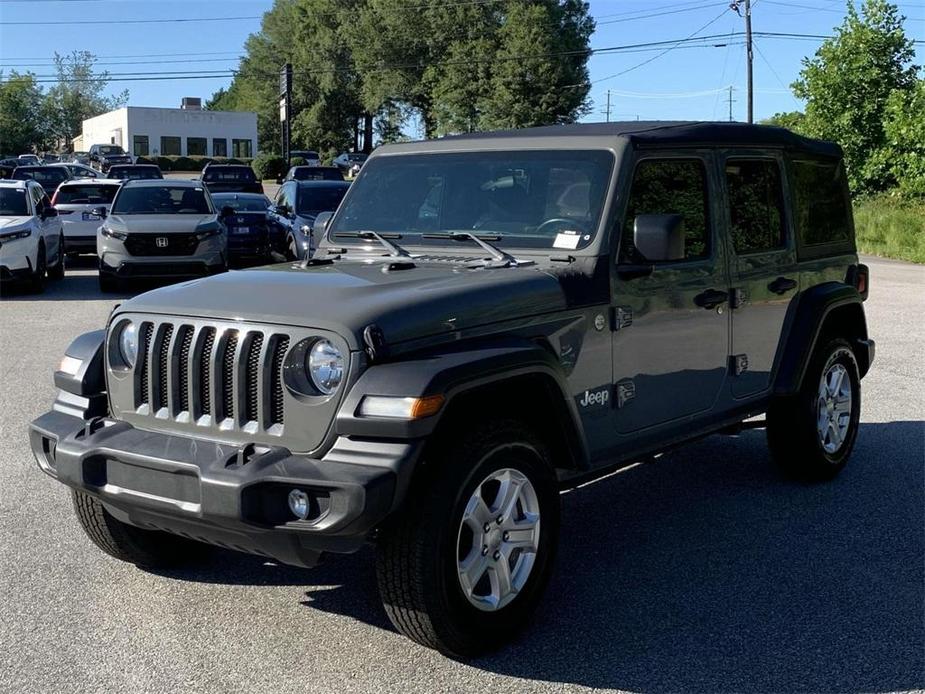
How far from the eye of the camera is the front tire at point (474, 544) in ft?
12.7

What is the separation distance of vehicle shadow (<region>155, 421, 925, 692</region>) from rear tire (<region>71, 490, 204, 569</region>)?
12 cm

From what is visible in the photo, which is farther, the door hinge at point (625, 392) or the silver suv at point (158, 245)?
the silver suv at point (158, 245)

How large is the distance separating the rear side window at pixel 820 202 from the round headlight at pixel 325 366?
340cm

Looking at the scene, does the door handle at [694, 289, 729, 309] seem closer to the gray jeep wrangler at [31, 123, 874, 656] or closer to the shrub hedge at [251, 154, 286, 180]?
the gray jeep wrangler at [31, 123, 874, 656]

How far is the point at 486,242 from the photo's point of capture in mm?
5090

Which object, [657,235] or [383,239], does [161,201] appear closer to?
[383,239]

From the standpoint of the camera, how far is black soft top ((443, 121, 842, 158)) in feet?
17.1

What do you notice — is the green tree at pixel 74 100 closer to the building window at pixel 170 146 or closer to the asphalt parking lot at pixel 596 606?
the building window at pixel 170 146

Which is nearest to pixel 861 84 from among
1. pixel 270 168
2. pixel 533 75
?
pixel 533 75

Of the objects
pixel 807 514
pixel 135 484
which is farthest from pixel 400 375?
pixel 807 514

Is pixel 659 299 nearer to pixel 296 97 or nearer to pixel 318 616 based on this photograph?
A: pixel 318 616

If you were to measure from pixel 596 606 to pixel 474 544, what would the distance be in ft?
2.71

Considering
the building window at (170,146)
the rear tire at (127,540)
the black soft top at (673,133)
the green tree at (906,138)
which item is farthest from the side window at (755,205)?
the building window at (170,146)

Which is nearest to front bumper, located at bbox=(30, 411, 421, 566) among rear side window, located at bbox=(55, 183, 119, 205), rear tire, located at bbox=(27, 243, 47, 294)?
rear tire, located at bbox=(27, 243, 47, 294)
